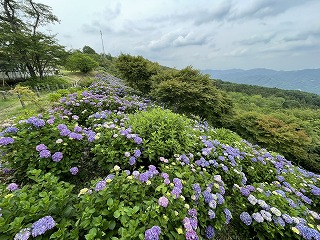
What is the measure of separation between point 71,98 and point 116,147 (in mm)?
2743

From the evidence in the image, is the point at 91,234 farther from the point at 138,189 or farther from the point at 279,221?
the point at 279,221

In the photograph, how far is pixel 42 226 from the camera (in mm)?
1243

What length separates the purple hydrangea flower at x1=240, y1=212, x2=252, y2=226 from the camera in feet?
7.02

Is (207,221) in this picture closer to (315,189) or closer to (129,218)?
(129,218)

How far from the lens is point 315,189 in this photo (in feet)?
10.7

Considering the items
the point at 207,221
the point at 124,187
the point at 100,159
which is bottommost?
the point at 207,221

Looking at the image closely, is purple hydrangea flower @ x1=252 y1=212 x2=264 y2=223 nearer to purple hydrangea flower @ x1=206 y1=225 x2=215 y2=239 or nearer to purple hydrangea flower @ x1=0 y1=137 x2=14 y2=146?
purple hydrangea flower @ x1=206 y1=225 x2=215 y2=239

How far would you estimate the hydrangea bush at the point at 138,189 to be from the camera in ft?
4.64

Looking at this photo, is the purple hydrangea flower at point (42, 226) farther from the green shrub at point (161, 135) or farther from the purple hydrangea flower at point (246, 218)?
the purple hydrangea flower at point (246, 218)

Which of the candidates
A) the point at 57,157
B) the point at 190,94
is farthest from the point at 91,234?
the point at 190,94

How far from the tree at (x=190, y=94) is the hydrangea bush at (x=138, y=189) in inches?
161

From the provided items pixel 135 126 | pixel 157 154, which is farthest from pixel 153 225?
pixel 135 126

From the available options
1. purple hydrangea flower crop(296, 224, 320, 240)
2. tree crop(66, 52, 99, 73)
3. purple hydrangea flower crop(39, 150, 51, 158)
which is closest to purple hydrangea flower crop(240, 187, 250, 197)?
purple hydrangea flower crop(296, 224, 320, 240)

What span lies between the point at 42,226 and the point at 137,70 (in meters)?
9.32
